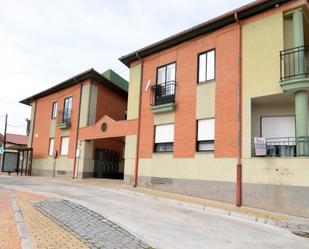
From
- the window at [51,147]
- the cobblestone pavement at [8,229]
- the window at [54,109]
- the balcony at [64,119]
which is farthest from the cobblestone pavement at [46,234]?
the window at [54,109]

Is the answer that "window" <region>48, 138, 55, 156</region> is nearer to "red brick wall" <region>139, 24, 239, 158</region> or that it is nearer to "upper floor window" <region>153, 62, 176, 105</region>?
"red brick wall" <region>139, 24, 239, 158</region>

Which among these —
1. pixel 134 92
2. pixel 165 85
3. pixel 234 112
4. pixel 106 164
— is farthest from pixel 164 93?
pixel 106 164

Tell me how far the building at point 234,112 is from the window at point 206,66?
5cm

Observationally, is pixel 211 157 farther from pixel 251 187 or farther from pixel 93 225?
pixel 93 225

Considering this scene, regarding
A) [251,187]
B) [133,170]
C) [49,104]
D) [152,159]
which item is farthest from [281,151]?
[49,104]

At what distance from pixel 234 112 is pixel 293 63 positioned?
9.83ft

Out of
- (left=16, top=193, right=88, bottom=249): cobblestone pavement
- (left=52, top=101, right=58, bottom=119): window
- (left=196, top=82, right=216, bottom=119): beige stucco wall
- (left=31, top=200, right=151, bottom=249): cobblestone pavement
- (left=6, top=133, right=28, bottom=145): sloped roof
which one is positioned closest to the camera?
(left=16, top=193, right=88, bottom=249): cobblestone pavement

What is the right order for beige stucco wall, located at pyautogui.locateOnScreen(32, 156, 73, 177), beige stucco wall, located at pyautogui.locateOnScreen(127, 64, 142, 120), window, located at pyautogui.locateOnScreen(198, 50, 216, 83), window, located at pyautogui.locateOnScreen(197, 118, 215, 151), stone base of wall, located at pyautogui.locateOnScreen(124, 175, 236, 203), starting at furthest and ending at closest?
beige stucco wall, located at pyautogui.locateOnScreen(32, 156, 73, 177) → beige stucco wall, located at pyautogui.locateOnScreen(127, 64, 142, 120) → window, located at pyautogui.locateOnScreen(198, 50, 216, 83) → window, located at pyautogui.locateOnScreen(197, 118, 215, 151) → stone base of wall, located at pyautogui.locateOnScreen(124, 175, 236, 203)

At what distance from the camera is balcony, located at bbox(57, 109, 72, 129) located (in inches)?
947

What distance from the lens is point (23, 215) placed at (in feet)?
29.5

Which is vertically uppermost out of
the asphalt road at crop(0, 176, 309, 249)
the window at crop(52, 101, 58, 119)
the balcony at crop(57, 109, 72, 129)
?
the window at crop(52, 101, 58, 119)

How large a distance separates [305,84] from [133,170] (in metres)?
9.95

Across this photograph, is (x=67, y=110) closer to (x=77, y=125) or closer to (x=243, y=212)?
(x=77, y=125)

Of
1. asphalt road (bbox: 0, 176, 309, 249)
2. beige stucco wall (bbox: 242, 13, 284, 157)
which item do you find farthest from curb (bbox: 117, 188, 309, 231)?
beige stucco wall (bbox: 242, 13, 284, 157)
